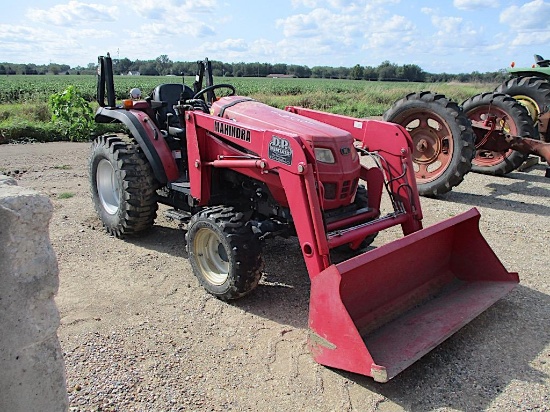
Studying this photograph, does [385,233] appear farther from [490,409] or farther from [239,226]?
[490,409]

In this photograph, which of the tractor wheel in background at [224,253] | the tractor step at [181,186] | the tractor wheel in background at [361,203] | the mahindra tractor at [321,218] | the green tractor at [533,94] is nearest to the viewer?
the mahindra tractor at [321,218]

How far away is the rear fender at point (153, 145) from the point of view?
4996 mm

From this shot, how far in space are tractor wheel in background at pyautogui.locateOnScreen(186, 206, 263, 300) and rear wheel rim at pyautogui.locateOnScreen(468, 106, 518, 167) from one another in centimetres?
598

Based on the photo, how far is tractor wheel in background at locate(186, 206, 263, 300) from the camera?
3.85m

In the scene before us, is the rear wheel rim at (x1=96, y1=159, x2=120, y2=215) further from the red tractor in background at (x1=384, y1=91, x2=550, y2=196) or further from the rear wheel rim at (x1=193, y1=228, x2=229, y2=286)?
the red tractor in background at (x1=384, y1=91, x2=550, y2=196)

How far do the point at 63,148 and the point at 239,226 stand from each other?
8767mm

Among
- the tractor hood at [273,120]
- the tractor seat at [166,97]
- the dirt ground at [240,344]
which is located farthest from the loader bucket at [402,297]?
the tractor seat at [166,97]

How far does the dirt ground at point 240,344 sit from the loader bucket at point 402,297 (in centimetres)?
19

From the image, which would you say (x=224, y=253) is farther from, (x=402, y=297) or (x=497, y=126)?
(x=497, y=126)

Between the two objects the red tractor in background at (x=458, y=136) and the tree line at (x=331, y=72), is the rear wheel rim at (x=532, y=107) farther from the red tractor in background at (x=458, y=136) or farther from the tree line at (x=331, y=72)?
the tree line at (x=331, y=72)

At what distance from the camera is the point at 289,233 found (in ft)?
14.1

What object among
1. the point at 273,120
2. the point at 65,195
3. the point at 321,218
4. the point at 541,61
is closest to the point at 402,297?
the point at 321,218

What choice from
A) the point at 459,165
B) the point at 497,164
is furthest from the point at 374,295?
the point at 497,164

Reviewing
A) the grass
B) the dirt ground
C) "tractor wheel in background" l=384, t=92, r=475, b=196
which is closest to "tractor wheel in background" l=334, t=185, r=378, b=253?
the dirt ground
